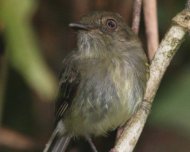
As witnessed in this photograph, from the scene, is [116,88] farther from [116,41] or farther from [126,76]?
[116,41]

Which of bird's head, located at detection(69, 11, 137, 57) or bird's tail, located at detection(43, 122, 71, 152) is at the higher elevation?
bird's head, located at detection(69, 11, 137, 57)

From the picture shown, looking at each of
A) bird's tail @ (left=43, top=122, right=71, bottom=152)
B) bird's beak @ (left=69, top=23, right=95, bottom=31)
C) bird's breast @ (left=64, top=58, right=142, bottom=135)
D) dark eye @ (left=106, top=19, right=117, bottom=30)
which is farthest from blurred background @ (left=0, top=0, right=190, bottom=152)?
dark eye @ (left=106, top=19, right=117, bottom=30)

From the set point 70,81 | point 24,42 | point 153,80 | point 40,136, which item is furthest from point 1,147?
point 24,42

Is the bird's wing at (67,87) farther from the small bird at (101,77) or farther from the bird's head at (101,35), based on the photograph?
the bird's head at (101,35)

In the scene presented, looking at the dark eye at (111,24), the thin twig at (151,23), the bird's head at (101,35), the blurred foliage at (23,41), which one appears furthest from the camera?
the dark eye at (111,24)

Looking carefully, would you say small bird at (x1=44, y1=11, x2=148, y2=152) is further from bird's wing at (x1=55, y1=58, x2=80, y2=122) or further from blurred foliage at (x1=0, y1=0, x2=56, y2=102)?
blurred foliage at (x1=0, y1=0, x2=56, y2=102)

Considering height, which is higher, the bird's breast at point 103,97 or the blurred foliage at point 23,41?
the blurred foliage at point 23,41

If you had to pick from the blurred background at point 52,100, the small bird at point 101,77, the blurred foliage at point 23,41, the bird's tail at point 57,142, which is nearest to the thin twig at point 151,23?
the small bird at point 101,77

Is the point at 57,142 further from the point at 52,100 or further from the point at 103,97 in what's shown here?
the point at 103,97
